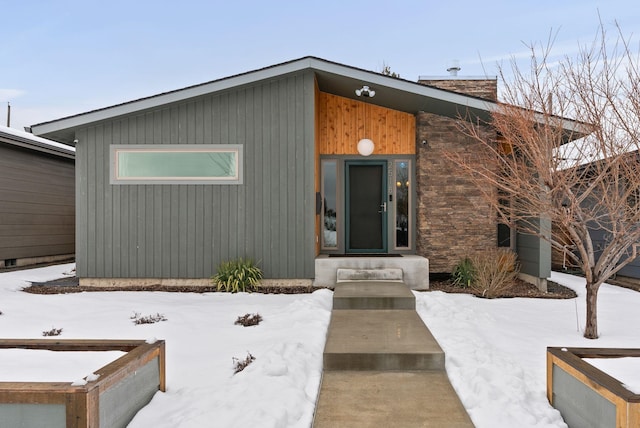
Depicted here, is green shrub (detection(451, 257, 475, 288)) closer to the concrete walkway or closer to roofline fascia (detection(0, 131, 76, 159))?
the concrete walkway

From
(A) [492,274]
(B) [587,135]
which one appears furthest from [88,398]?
(A) [492,274]

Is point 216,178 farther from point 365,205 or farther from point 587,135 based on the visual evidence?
point 587,135

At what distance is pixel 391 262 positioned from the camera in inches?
272

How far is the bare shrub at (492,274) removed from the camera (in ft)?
20.8

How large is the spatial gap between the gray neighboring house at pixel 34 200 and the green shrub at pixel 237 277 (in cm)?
617

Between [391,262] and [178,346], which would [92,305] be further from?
[391,262]

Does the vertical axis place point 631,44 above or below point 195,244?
above

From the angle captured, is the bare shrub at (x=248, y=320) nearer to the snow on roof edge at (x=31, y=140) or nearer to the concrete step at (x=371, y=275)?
the concrete step at (x=371, y=275)

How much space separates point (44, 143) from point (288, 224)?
776cm

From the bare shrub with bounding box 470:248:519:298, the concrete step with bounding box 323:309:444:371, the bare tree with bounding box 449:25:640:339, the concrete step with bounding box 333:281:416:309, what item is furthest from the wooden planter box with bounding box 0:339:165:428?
the bare shrub with bounding box 470:248:519:298

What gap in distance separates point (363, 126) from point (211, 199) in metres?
3.33

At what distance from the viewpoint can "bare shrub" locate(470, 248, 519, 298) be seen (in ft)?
20.8

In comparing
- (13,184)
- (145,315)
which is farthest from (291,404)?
(13,184)

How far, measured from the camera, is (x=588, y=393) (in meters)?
2.27
